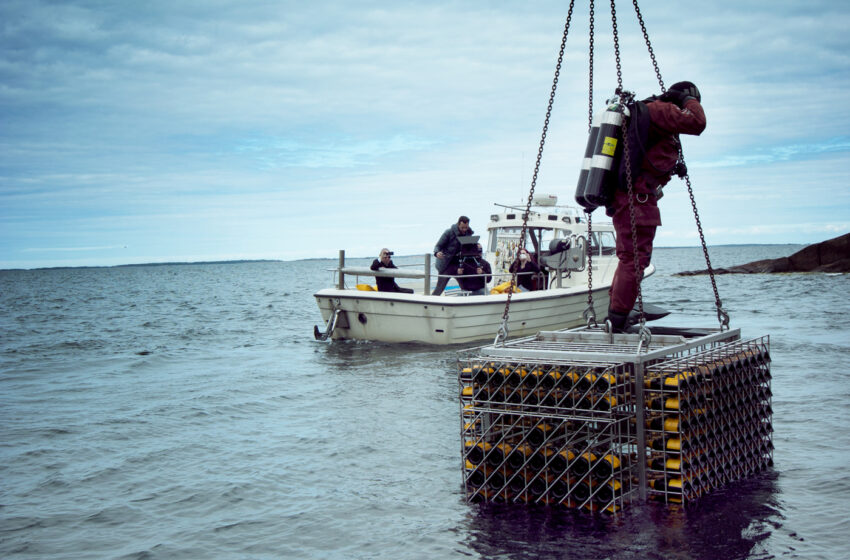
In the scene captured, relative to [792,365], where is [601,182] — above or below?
above

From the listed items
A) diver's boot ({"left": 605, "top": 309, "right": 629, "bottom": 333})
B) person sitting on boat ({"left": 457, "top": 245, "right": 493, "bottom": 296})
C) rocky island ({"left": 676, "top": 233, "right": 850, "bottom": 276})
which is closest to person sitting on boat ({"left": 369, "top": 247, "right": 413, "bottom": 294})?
person sitting on boat ({"left": 457, "top": 245, "right": 493, "bottom": 296})

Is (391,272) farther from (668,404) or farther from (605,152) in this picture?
(668,404)

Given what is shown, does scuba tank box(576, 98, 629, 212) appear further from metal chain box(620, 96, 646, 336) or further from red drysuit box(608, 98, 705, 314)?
red drysuit box(608, 98, 705, 314)

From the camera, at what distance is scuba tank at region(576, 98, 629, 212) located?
596 centimetres

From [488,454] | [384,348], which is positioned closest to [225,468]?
[488,454]

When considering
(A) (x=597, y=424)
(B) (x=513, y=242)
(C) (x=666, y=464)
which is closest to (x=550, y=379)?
(A) (x=597, y=424)

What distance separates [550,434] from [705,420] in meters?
1.12

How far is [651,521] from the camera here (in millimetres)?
5031

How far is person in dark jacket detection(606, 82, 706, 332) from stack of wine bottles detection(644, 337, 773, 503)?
96 centimetres

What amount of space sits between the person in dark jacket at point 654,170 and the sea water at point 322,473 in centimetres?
197

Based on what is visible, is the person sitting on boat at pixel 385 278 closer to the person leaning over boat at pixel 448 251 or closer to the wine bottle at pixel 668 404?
the person leaning over boat at pixel 448 251

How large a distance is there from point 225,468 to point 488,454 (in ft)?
9.66

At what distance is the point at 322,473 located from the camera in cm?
689

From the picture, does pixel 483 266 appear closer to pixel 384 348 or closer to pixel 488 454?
pixel 384 348
